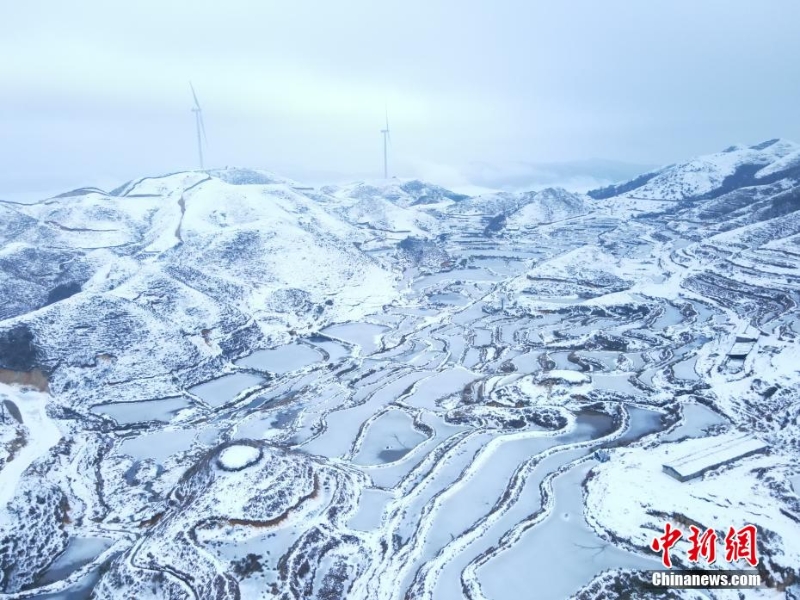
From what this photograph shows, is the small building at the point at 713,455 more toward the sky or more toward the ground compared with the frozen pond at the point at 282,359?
more toward the sky

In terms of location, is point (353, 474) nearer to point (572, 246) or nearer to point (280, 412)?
point (280, 412)

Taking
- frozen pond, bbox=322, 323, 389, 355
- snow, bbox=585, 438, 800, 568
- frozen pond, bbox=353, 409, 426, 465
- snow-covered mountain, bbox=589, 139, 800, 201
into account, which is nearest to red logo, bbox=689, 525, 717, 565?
snow, bbox=585, 438, 800, 568

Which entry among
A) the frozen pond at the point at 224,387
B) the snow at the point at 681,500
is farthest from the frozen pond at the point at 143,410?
the snow at the point at 681,500

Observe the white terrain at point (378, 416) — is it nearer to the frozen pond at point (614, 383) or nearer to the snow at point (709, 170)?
the frozen pond at point (614, 383)

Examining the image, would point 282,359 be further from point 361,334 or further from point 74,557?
point 74,557

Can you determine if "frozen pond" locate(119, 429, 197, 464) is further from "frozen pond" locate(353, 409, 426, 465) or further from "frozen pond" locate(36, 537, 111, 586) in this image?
"frozen pond" locate(353, 409, 426, 465)

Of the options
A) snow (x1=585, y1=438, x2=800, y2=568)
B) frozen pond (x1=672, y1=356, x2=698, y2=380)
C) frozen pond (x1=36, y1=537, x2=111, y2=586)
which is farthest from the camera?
frozen pond (x1=672, y1=356, x2=698, y2=380)

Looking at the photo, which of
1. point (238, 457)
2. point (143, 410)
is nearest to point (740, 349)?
point (238, 457)
